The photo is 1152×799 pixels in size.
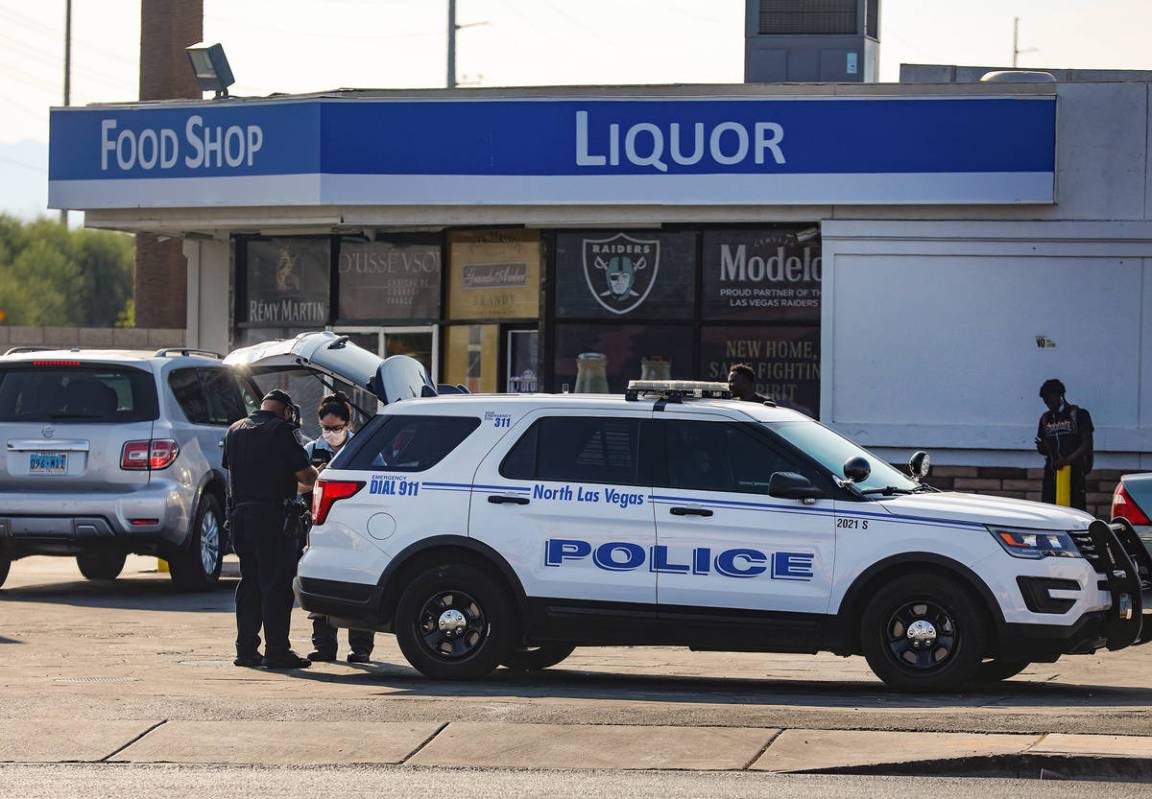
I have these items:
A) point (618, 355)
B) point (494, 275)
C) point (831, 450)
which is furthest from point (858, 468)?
point (494, 275)

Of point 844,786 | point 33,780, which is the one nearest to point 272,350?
point 33,780

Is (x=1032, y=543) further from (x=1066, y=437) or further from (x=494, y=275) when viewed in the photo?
(x=494, y=275)

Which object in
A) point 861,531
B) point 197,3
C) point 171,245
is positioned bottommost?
point 861,531

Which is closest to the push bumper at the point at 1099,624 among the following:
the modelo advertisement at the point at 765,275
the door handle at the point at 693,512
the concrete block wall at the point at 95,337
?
the door handle at the point at 693,512

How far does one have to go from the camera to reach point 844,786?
765 centimetres

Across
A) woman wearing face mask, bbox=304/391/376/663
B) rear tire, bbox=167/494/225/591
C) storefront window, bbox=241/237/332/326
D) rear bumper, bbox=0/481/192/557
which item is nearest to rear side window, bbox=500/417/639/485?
woman wearing face mask, bbox=304/391/376/663

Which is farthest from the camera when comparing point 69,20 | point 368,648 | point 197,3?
point 69,20

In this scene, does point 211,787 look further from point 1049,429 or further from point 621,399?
point 1049,429

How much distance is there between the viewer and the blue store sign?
18.8m

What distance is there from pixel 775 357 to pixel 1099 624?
9830mm

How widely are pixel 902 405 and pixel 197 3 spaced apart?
17.6m

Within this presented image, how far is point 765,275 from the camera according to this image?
1989 centimetres

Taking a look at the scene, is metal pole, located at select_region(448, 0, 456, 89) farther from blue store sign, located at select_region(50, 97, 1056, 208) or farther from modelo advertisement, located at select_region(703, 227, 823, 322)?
modelo advertisement, located at select_region(703, 227, 823, 322)

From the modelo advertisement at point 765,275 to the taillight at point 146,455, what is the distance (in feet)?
22.6
